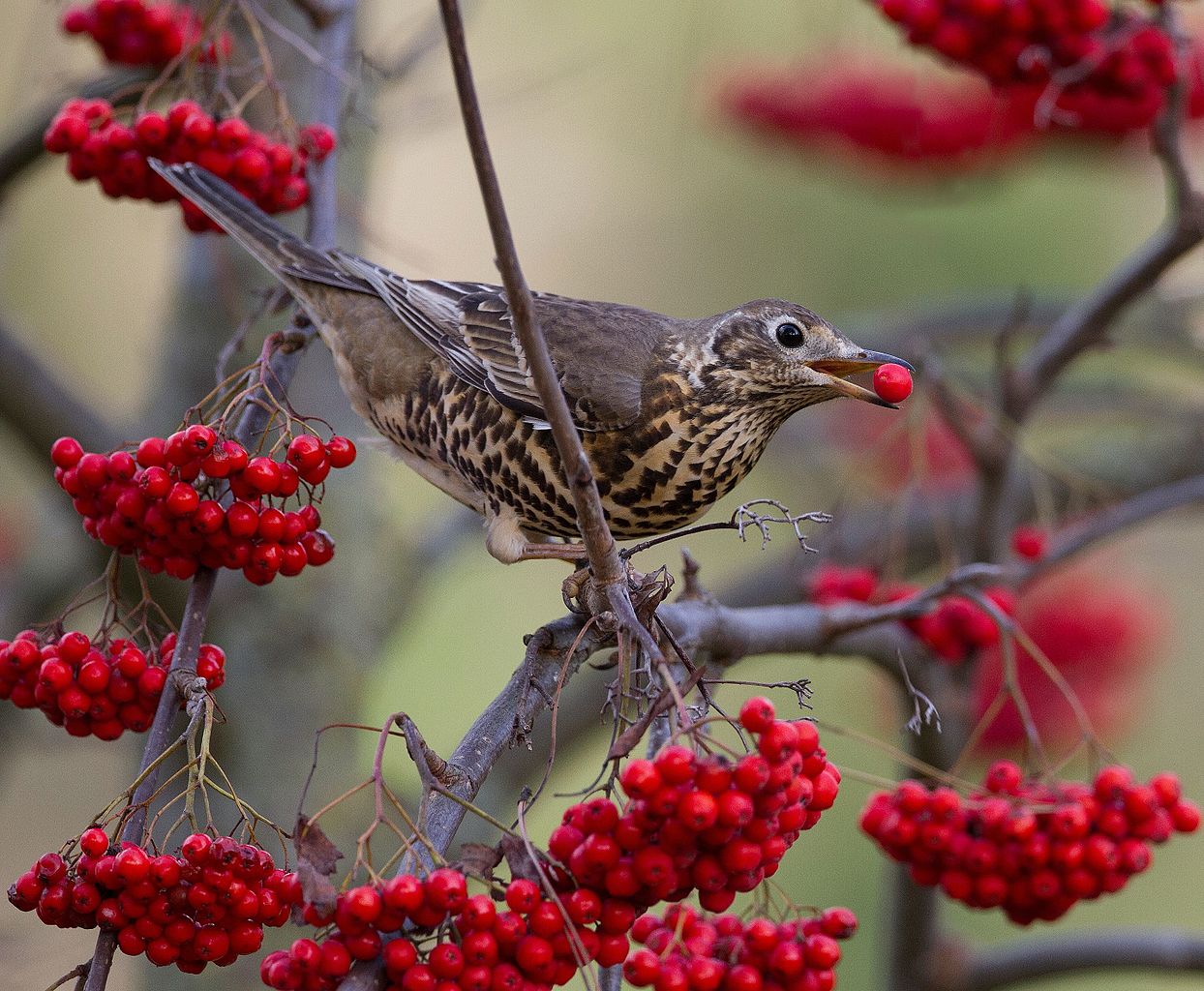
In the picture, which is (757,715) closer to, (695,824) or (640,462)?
(695,824)

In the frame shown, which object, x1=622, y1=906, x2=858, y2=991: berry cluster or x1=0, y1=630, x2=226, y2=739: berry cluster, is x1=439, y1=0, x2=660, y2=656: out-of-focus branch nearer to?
x1=622, y1=906, x2=858, y2=991: berry cluster

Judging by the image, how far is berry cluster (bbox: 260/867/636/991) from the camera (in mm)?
1205

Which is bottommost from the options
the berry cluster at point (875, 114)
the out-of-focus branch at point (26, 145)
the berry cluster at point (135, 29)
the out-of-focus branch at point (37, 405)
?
the out-of-focus branch at point (37, 405)

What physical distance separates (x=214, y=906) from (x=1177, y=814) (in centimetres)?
130

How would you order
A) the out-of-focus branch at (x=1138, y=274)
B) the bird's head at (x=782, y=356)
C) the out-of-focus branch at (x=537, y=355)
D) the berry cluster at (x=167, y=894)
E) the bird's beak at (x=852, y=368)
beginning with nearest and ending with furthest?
the out-of-focus branch at (x=537, y=355) → the berry cluster at (x=167, y=894) → the bird's beak at (x=852, y=368) → the bird's head at (x=782, y=356) → the out-of-focus branch at (x=1138, y=274)

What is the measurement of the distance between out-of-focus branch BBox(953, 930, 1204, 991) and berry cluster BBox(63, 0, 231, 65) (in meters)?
2.21

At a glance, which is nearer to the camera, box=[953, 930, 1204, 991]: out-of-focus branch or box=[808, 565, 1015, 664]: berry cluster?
box=[808, 565, 1015, 664]: berry cluster

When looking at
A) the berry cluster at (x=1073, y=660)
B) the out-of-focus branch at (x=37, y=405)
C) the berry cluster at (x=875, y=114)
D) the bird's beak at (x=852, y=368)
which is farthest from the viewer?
the berry cluster at (x=875, y=114)

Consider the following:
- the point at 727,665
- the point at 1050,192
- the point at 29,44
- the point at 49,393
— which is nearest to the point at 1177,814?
the point at 727,665

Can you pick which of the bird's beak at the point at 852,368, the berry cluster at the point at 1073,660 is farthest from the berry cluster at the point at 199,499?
the berry cluster at the point at 1073,660

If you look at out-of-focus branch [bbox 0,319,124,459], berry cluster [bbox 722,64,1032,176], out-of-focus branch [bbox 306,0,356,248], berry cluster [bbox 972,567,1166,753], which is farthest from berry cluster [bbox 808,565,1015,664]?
berry cluster [bbox 722,64,1032,176]

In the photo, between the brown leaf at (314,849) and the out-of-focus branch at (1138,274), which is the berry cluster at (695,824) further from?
the out-of-focus branch at (1138,274)

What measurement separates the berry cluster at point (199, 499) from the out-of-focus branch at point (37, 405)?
4.95 ft

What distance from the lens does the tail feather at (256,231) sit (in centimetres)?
195
